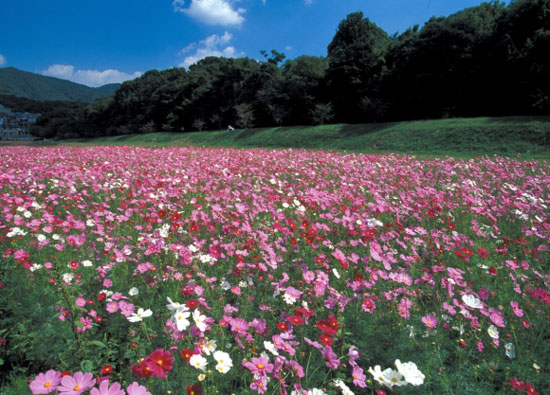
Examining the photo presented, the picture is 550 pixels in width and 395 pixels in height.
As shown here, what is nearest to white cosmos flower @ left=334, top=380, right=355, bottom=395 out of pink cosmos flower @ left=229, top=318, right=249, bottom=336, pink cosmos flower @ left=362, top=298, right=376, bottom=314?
pink cosmos flower @ left=229, top=318, right=249, bottom=336

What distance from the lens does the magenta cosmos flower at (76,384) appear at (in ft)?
3.15

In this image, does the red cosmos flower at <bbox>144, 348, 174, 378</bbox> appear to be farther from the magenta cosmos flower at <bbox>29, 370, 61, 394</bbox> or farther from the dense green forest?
the dense green forest

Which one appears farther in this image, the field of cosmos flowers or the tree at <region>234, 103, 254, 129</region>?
the tree at <region>234, 103, 254, 129</region>

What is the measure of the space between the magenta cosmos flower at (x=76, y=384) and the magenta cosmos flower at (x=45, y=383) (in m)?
0.03

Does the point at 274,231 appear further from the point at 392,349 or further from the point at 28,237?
the point at 28,237

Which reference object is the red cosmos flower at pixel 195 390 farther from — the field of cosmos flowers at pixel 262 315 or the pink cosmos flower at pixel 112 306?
the pink cosmos flower at pixel 112 306

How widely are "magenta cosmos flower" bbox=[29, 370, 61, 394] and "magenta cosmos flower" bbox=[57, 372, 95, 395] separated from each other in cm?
3

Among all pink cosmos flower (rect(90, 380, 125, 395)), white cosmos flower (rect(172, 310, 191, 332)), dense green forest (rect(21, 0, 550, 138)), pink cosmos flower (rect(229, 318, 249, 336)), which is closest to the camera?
pink cosmos flower (rect(90, 380, 125, 395))

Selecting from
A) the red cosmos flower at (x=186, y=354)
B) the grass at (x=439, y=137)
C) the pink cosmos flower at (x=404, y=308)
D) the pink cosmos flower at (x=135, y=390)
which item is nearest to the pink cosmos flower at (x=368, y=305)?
the pink cosmos flower at (x=404, y=308)

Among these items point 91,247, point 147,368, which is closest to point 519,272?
point 147,368

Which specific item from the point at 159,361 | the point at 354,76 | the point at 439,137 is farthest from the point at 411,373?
the point at 354,76

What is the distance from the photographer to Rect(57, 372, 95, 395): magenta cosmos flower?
0.96 metres

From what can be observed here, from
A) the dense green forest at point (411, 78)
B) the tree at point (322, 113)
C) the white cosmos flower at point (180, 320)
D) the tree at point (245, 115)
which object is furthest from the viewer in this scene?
the tree at point (245, 115)

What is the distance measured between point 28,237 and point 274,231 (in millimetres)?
2432
